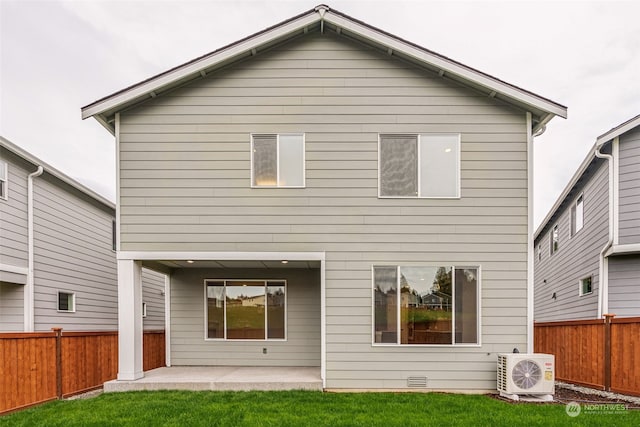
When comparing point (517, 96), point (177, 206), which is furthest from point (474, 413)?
point (177, 206)

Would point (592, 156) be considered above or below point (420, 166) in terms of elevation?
above

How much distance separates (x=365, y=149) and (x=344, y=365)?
4.22 m

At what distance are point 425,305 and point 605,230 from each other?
5.14 meters

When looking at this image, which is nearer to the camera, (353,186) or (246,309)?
(353,186)

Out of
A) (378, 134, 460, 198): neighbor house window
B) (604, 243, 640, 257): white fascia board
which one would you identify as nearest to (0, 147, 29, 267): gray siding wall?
(378, 134, 460, 198): neighbor house window

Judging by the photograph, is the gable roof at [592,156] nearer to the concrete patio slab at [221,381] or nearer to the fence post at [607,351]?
the fence post at [607,351]

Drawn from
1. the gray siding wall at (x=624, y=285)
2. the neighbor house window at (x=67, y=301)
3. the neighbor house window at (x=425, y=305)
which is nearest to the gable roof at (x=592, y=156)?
the gray siding wall at (x=624, y=285)

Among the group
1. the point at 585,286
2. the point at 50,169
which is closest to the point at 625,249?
the point at 585,286

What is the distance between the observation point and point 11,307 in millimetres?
9117

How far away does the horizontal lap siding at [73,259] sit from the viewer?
9.84 meters

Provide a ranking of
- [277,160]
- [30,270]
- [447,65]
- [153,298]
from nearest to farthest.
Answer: [447,65] → [277,160] → [30,270] → [153,298]

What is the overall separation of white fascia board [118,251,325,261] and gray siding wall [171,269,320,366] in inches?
72.3

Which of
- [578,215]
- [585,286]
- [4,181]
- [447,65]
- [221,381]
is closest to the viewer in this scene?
[221,381]

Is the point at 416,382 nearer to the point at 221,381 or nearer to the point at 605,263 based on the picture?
the point at 221,381
